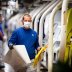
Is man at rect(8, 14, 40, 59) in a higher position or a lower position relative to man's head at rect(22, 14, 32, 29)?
lower

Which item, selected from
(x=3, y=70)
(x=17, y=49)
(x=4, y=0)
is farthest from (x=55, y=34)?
(x=4, y=0)

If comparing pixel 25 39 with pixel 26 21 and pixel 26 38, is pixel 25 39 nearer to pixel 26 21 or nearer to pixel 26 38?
pixel 26 38

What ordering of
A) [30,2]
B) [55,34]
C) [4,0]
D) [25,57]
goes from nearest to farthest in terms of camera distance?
[25,57], [55,34], [30,2], [4,0]

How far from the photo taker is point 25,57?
12.1 ft

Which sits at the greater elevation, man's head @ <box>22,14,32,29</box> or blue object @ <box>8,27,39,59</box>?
man's head @ <box>22,14,32,29</box>

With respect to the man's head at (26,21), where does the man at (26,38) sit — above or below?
below

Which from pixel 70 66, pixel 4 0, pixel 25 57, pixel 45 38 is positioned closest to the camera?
pixel 70 66

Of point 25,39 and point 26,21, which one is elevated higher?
point 26,21

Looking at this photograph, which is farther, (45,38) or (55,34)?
(45,38)

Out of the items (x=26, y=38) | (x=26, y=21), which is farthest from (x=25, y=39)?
(x=26, y=21)

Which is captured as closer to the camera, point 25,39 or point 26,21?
point 25,39

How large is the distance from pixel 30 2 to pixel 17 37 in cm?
515

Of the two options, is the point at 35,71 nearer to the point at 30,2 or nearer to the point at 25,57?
the point at 25,57

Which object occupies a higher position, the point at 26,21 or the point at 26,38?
the point at 26,21
